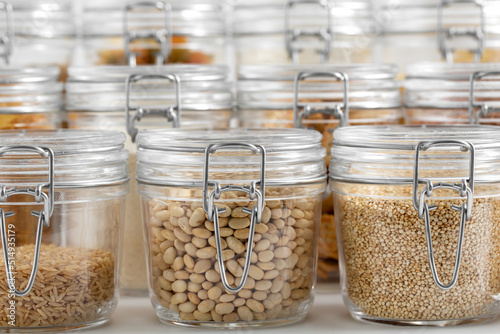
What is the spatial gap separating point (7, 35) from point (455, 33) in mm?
607

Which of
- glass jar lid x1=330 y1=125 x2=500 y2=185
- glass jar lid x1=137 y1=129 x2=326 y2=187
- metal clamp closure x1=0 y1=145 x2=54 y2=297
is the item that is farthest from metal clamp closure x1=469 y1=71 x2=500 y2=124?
metal clamp closure x1=0 y1=145 x2=54 y2=297

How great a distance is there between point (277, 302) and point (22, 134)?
35 centimetres

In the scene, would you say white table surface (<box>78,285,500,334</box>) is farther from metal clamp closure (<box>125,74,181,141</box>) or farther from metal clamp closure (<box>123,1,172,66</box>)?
metal clamp closure (<box>123,1,172,66</box>)

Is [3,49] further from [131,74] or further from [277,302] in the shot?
[277,302]

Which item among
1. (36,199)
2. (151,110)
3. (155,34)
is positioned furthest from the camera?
(155,34)

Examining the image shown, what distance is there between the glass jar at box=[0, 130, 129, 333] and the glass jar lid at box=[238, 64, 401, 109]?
23cm

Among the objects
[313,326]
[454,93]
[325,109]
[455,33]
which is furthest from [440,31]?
[313,326]

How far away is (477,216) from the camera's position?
2.71 ft

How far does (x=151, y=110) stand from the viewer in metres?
1.00

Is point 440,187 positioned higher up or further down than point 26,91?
further down

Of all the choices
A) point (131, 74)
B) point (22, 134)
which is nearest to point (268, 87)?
point (131, 74)

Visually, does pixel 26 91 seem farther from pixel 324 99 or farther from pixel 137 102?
pixel 324 99

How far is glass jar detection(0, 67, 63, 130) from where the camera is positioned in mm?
1019

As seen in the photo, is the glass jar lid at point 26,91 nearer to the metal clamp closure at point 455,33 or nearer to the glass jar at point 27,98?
the glass jar at point 27,98
